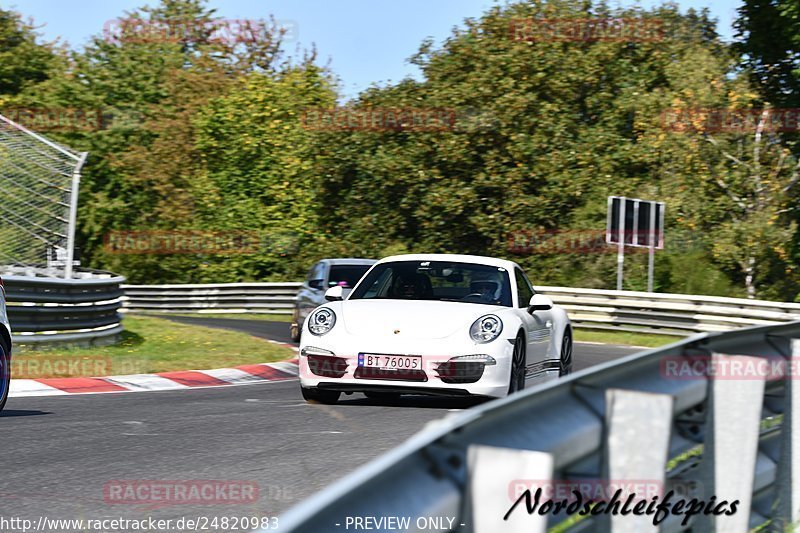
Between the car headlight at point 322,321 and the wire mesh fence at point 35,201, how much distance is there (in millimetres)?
6333

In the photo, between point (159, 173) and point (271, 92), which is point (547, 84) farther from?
point (159, 173)

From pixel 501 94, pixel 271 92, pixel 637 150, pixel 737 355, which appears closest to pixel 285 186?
pixel 271 92

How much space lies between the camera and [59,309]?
49.3 ft

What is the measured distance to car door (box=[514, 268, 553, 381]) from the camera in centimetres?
1088

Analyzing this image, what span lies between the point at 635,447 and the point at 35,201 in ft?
45.6

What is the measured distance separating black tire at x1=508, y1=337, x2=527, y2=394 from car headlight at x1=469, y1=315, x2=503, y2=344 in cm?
27

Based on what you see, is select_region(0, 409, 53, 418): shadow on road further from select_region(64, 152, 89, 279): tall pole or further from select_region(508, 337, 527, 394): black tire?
Answer: select_region(64, 152, 89, 279): tall pole

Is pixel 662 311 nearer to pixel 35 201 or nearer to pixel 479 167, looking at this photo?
pixel 479 167

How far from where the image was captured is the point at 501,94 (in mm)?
36375

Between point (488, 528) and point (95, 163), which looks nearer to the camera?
point (488, 528)

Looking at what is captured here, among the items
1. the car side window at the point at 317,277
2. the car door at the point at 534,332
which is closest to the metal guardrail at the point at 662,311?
the car side window at the point at 317,277

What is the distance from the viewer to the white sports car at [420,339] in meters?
9.74

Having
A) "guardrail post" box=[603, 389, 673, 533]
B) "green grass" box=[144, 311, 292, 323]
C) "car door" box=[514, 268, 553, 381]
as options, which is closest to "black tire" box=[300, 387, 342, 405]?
"car door" box=[514, 268, 553, 381]

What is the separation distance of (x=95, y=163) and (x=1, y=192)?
102ft
